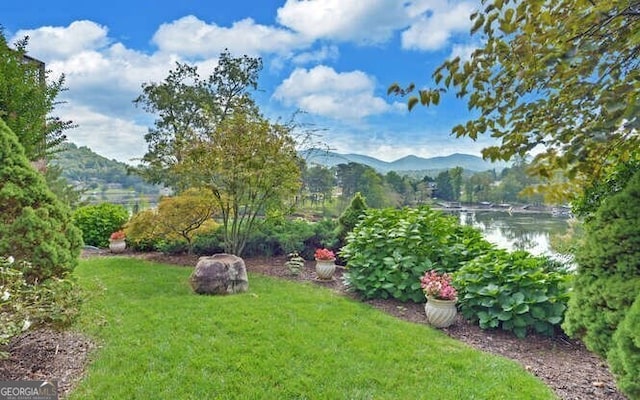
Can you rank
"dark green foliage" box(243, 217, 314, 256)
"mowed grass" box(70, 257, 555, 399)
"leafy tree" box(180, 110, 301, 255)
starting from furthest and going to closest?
"dark green foliage" box(243, 217, 314, 256) → "leafy tree" box(180, 110, 301, 255) → "mowed grass" box(70, 257, 555, 399)

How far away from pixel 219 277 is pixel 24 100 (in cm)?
348

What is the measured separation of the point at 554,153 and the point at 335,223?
7157mm

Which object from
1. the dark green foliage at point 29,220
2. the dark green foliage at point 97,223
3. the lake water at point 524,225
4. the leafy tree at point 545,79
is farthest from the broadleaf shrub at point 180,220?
the lake water at point 524,225

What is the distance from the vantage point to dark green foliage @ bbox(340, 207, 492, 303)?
5.34m

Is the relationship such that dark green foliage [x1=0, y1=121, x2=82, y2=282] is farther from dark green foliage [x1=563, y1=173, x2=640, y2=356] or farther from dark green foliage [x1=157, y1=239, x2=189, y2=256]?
dark green foliage [x1=157, y1=239, x2=189, y2=256]

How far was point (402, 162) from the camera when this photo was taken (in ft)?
85.8

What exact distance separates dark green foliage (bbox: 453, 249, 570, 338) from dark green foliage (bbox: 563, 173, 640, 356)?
1.58 meters

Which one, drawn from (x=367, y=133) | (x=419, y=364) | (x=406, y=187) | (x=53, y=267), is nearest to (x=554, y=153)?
(x=419, y=364)

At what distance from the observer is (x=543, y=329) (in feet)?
13.1

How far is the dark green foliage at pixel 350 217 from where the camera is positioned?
7.95 meters

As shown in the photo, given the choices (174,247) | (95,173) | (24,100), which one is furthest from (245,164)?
(95,173)

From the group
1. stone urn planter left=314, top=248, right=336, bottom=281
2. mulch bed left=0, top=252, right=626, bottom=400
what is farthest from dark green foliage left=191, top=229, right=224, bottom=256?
mulch bed left=0, top=252, right=626, bottom=400

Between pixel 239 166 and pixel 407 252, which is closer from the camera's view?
pixel 407 252

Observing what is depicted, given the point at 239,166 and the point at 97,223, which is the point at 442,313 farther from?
the point at 97,223
